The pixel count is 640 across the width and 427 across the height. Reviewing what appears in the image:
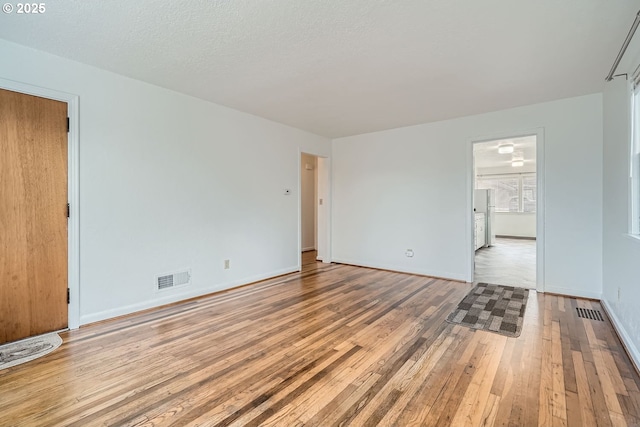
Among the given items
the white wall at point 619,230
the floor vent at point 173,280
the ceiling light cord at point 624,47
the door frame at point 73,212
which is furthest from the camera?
the floor vent at point 173,280

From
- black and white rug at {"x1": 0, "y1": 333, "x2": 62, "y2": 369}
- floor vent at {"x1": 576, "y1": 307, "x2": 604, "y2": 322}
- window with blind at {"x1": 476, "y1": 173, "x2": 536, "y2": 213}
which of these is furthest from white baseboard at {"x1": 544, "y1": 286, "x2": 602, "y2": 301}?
window with blind at {"x1": 476, "y1": 173, "x2": 536, "y2": 213}

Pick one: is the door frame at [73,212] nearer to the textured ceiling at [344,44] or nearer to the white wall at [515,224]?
the textured ceiling at [344,44]

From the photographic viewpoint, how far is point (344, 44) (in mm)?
2406

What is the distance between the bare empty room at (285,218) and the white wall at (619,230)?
0.04m

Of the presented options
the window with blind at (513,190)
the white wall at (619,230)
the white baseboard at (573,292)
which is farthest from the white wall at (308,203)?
the window with blind at (513,190)

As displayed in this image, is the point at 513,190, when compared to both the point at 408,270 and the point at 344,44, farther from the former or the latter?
the point at 344,44

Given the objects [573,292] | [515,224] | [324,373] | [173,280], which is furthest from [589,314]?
[515,224]

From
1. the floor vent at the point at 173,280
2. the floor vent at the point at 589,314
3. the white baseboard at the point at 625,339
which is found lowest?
the floor vent at the point at 589,314

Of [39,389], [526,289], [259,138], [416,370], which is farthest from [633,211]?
[39,389]

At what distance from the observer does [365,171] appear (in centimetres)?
554

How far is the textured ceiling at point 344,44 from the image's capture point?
2002mm

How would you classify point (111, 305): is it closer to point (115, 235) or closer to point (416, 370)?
point (115, 235)

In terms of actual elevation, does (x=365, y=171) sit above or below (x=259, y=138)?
below

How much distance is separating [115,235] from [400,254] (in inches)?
162
